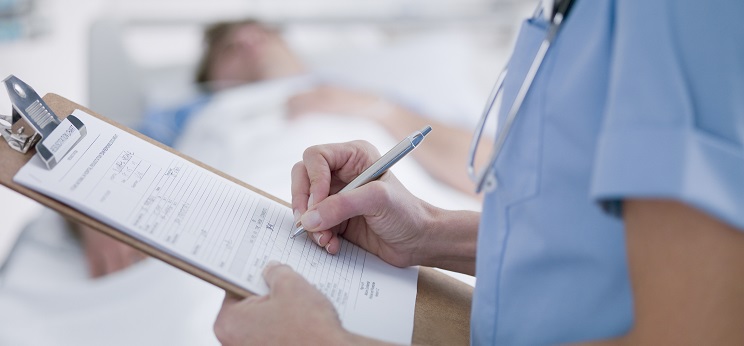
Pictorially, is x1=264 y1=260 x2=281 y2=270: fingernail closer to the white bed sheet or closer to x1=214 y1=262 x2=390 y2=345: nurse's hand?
x1=214 y1=262 x2=390 y2=345: nurse's hand

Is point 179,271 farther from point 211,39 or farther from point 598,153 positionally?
point 211,39

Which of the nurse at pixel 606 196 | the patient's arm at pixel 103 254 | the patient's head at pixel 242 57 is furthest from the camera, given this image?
the patient's head at pixel 242 57

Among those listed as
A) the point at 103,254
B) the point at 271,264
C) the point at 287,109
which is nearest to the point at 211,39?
the point at 287,109

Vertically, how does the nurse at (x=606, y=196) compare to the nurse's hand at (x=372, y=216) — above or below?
above

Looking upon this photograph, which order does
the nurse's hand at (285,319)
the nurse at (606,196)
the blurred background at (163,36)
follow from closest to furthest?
the nurse at (606,196) → the nurse's hand at (285,319) → the blurred background at (163,36)

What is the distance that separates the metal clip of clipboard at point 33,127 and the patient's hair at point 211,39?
4.86ft

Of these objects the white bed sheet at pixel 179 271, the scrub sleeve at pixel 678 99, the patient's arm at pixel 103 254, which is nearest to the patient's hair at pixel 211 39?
the white bed sheet at pixel 179 271

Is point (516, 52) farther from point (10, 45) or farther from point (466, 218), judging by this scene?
point (10, 45)

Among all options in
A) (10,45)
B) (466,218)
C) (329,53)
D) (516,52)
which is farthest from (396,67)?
(516,52)

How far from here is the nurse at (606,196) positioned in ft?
1.35

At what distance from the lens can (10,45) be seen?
1.79 m

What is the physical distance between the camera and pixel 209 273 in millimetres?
562

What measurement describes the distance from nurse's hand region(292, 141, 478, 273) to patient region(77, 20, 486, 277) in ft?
2.25

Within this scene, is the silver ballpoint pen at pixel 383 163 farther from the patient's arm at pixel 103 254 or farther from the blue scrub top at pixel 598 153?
the patient's arm at pixel 103 254
